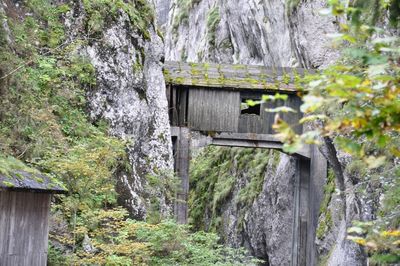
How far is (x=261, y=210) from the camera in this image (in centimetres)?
2677

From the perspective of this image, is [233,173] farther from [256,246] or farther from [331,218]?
[331,218]

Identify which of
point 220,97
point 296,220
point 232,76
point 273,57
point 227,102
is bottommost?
point 296,220

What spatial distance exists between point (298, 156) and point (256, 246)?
603cm

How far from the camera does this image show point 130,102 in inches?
672

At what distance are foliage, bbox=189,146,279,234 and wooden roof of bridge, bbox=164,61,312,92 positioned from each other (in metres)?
5.71

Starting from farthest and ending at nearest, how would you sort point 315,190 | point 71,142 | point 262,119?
point 315,190 < point 262,119 < point 71,142

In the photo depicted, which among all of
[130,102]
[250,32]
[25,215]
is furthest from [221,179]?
[25,215]

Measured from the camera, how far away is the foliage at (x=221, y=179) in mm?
27938

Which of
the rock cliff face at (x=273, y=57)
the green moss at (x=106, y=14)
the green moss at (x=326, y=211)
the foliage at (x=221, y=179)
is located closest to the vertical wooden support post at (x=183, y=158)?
the green moss at (x=106, y=14)

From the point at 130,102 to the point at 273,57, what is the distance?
446 inches

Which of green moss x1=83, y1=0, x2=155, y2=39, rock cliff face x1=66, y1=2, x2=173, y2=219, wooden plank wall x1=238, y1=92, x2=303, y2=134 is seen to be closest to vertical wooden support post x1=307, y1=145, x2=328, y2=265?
wooden plank wall x1=238, y1=92, x2=303, y2=134

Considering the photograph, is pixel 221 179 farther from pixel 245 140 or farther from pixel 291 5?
pixel 291 5

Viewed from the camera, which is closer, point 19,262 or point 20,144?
point 19,262

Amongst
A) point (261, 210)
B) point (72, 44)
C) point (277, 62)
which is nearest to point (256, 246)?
point (261, 210)
